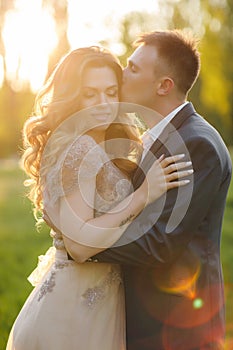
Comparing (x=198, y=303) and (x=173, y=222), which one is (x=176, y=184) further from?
(x=198, y=303)

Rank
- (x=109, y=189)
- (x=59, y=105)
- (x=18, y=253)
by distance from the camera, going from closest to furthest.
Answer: (x=109, y=189) < (x=59, y=105) < (x=18, y=253)

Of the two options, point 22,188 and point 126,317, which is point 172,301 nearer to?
point 126,317

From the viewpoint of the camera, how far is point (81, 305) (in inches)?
150

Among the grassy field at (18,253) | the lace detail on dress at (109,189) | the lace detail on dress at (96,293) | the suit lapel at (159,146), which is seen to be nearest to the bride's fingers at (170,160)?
the suit lapel at (159,146)

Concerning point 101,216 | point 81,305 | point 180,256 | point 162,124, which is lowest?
point 81,305

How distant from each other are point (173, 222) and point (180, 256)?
22 cm

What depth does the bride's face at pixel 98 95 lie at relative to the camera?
4.04 m

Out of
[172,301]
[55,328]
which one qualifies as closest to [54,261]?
[55,328]

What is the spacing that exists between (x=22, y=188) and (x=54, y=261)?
50.3 feet

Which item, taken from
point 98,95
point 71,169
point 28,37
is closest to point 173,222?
point 71,169

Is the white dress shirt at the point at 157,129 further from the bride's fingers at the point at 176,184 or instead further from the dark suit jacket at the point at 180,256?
the bride's fingers at the point at 176,184

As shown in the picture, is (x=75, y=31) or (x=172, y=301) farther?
(x=75, y=31)

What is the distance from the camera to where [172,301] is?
3672 mm

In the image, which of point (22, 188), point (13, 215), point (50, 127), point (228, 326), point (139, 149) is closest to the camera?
point (50, 127)
